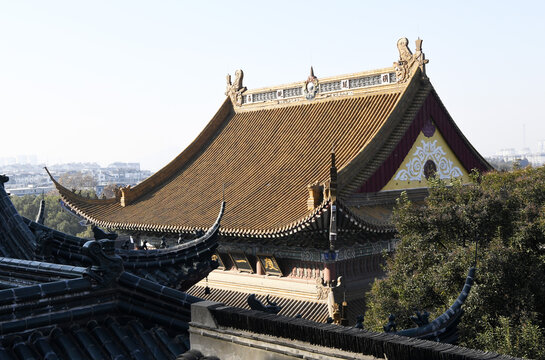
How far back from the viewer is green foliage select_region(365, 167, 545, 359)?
1205 centimetres

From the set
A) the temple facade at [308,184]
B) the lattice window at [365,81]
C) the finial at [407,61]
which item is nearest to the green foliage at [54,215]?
the temple facade at [308,184]

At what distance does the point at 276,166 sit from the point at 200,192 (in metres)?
2.50

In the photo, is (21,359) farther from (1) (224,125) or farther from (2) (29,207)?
(2) (29,207)

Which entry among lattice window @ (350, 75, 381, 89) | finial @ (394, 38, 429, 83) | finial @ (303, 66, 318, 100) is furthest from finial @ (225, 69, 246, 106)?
finial @ (394, 38, 429, 83)

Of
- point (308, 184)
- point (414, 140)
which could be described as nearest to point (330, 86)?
point (414, 140)

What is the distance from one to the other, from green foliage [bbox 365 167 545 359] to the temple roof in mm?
2362

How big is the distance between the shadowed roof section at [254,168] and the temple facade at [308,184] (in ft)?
0.15

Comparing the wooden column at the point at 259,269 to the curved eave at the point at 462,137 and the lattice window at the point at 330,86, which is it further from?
the curved eave at the point at 462,137

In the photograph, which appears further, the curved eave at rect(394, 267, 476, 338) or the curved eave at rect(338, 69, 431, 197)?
the curved eave at rect(338, 69, 431, 197)

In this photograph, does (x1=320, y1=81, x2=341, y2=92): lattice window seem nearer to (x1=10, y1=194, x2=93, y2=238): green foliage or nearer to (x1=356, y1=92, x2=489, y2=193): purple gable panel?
(x1=356, y1=92, x2=489, y2=193): purple gable panel

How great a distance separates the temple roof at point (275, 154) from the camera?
17766 mm

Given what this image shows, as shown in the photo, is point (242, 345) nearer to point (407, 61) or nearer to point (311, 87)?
point (407, 61)

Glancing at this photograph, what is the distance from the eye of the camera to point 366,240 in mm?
17328

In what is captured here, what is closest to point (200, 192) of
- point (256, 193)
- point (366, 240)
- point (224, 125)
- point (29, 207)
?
point (256, 193)
